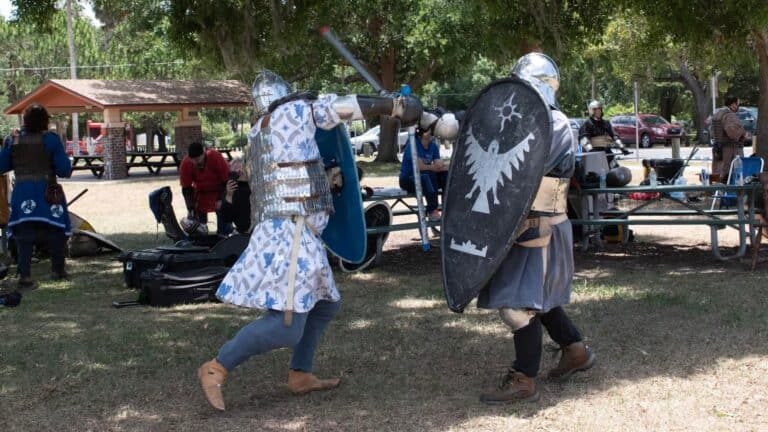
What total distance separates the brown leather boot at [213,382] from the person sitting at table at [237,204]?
15.2 ft

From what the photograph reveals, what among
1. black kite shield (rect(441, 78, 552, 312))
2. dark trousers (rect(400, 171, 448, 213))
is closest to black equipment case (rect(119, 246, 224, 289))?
dark trousers (rect(400, 171, 448, 213))

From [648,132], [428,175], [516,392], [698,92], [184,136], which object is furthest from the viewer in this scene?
[698,92]

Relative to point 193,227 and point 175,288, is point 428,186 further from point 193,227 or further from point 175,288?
point 175,288

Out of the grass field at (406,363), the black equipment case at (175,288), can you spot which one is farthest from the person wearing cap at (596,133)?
the black equipment case at (175,288)

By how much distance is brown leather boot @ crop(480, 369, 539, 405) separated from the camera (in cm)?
439

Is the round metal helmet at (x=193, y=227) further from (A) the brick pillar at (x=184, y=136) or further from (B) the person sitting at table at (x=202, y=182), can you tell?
(A) the brick pillar at (x=184, y=136)

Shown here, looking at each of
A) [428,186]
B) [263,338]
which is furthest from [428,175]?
[263,338]

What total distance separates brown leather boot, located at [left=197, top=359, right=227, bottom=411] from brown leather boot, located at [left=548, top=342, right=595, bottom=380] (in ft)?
5.44

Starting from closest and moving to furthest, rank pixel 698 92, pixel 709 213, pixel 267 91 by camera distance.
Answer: pixel 267 91 < pixel 709 213 < pixel 698 92

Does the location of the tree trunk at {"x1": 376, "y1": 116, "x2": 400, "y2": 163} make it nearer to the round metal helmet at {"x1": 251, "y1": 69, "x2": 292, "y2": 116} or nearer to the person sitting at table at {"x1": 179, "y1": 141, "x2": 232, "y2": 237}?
the person sitting at table at {"x1": 179, "y1": 141, "x2": 232, "y2": 237}

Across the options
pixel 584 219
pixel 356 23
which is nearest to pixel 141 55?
pixel 356 23

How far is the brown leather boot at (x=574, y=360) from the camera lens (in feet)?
15.3

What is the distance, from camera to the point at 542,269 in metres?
4.30

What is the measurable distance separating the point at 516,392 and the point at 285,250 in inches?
49.1
